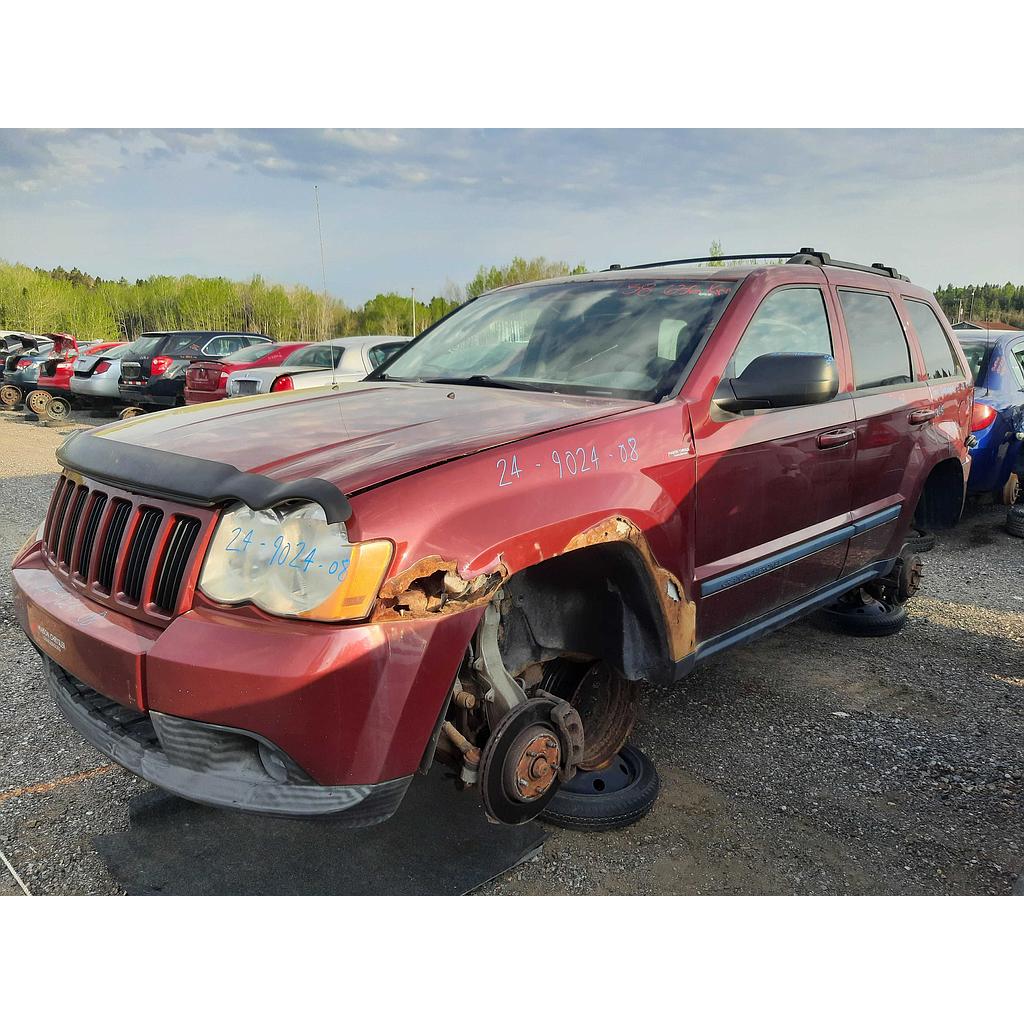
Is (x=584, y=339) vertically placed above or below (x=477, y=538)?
above

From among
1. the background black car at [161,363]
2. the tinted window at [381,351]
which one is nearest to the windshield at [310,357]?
the tinted window at [381,351]

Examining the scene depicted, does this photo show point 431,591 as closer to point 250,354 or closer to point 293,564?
point 293,564

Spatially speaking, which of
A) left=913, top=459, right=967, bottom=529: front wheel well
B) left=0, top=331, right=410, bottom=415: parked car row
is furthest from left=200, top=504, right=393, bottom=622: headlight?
left=0, top=331, right=410, bottom=415: parked car row

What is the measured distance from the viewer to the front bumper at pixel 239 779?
194 cm

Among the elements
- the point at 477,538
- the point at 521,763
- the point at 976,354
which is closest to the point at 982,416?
the point at 976,354

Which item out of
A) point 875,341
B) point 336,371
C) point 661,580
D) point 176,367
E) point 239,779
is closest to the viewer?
point 239,779

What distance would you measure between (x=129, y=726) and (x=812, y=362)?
2373 mm

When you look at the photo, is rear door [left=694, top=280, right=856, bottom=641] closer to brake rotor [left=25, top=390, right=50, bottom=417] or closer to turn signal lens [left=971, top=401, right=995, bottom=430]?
turn signal lens [left=971, top=401, right=995, bottom=430]

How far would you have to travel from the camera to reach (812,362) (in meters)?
2.83

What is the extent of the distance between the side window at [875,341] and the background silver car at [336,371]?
6.14m

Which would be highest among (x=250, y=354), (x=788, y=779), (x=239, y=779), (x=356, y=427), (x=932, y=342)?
(x=250, y=354)

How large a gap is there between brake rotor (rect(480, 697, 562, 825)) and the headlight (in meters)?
0.60

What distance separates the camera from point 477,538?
208 cm

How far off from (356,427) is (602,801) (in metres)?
1.48
